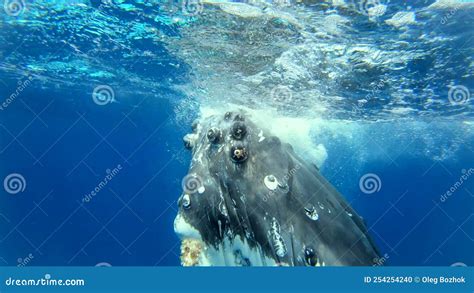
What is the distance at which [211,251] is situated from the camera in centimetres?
640

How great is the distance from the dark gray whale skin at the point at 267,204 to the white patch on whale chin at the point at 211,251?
0.10 metres

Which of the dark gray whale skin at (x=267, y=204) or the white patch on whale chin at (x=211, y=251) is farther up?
the dark gray whale skin at (x=267, y=204)

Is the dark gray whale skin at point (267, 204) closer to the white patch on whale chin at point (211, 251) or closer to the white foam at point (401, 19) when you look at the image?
the white patch on whale chin at point (211, 251)

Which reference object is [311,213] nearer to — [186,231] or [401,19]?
[186,231]

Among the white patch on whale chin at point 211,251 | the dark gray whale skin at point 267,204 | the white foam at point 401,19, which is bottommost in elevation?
the white patch on whale chin at point 211,251

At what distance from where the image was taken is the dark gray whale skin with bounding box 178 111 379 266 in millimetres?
5328

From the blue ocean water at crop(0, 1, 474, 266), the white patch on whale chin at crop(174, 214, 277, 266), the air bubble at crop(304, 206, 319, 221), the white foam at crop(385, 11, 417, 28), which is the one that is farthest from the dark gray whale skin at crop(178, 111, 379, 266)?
the white foam at crop(385, 11, 417, 28)

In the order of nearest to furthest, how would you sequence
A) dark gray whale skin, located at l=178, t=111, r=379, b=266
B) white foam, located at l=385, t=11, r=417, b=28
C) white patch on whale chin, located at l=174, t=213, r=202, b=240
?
dark gray whale skin, located at l=178, t=111, r=379, b=266, white patch on whale chin, located at l=174, t=213, r=202, b=240, white foam, located at l=385, t=11, r=417, b=28

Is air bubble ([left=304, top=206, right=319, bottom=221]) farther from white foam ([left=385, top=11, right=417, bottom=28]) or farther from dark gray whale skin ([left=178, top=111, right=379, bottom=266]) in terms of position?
white foam ([left=385, top=11, right=417, bottom=28])

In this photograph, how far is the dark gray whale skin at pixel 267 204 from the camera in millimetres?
5328

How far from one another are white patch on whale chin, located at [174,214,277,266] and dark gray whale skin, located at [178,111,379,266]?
101mm

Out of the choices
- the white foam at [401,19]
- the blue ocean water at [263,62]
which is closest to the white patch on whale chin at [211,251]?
the blue ocean water at [263,62]

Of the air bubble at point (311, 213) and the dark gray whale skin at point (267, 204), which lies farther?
the air bubble at point (311, 213)
